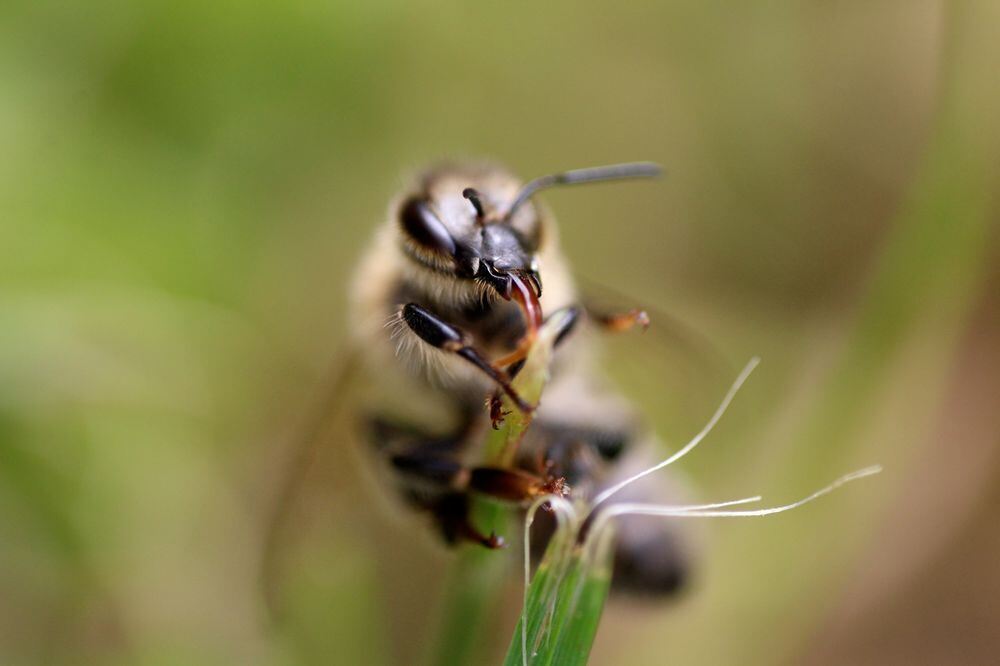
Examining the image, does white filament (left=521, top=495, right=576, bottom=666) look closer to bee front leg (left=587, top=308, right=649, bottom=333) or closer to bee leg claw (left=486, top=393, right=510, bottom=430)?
bee leg claw (left=486, top=393, right=510, bottom=430)

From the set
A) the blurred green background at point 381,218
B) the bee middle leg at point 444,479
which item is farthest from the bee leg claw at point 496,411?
the blurred green background at point 381,218

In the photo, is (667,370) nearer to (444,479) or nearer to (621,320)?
(621,320)

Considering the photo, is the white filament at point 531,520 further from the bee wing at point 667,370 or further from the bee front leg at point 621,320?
the bee wing at point 667,370

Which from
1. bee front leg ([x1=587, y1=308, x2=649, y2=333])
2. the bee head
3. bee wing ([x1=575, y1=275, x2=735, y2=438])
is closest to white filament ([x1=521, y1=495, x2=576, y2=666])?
the bee head

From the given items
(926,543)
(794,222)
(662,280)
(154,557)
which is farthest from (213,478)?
(794,222)

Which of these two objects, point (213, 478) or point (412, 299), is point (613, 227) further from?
point (412, 299)

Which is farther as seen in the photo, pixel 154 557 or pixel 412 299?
pixel 154 557
